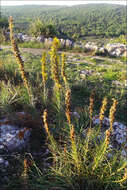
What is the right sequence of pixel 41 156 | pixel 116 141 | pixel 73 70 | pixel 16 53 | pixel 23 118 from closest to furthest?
pixel 16 53
pixel 41 156
pixel 116 141
pixel 23 118
pixel 73 70

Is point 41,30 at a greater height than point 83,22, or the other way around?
point 83,22

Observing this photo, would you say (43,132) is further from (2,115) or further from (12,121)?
(2,115)

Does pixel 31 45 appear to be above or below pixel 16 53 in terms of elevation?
above

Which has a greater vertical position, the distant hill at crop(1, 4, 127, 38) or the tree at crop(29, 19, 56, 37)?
the distant hill at crop(1, 4, 127, 38)

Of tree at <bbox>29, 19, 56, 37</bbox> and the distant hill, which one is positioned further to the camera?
the distant hill

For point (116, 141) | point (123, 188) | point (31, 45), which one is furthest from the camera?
point (31, 45)

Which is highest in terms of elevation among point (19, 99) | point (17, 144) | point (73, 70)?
point (73, 70)

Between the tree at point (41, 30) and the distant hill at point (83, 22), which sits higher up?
the distant hill at point (83, 22)

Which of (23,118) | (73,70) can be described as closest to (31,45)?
(73,70)

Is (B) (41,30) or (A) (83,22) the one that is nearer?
(B) (41,30)

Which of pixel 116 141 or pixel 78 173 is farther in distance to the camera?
pixel 116 141

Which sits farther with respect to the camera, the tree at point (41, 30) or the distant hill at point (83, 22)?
the distant hill at point (83, 22)

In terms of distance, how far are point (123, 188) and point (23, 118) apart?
2077 mm

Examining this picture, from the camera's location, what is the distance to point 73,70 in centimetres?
651
